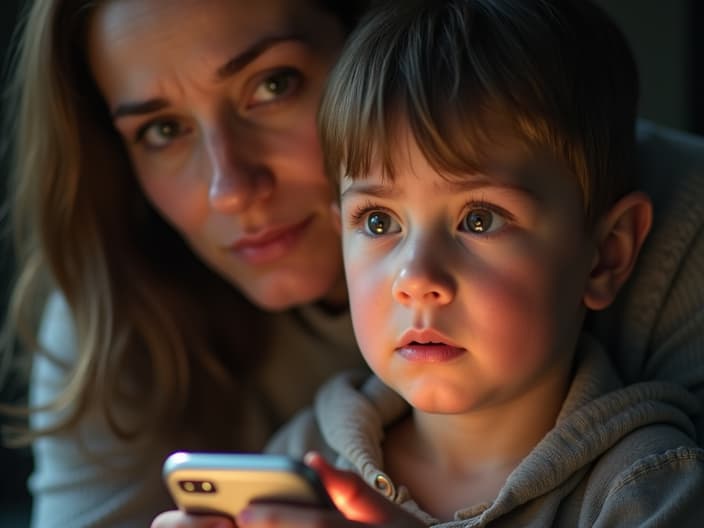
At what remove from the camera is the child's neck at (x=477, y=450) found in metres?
1.24

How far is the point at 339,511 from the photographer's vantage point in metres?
0.98

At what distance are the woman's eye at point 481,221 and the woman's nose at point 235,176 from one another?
1.39ft

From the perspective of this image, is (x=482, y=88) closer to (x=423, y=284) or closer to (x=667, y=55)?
(x=423, y=284)

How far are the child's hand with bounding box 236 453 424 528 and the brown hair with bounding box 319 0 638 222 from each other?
348 millimetres

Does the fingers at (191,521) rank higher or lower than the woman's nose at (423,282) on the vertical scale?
lower

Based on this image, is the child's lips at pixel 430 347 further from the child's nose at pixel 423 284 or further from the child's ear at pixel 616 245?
the child's ear at pixel 616 245

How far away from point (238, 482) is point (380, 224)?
37cm

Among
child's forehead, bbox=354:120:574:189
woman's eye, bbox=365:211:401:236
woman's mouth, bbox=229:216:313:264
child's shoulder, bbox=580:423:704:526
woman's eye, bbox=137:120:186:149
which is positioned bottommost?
child's shoulder, bbox=580:423:704:526

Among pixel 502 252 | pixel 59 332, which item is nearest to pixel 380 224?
pixel 502 252

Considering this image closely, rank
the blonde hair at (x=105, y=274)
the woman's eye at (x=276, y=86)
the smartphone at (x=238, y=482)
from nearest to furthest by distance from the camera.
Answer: the smartphone at (x=238, y=482) → the woman's eye at (x=276, y=86) → the blonde hair at (x=105, y=274)

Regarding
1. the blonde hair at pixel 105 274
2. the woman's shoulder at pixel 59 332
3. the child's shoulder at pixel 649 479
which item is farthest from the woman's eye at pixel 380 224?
the woman's shoulder at pixel 59 332

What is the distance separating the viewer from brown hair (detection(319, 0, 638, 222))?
1130mm

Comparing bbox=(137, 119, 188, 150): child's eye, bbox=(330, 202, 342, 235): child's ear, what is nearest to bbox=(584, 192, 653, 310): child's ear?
bbox=(330, 202, 342, 235): child's ear

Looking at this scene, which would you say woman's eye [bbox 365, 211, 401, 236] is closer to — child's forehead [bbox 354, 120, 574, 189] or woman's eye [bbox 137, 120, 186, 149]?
child's forehead [bbox 354, 120, 574, 189]
